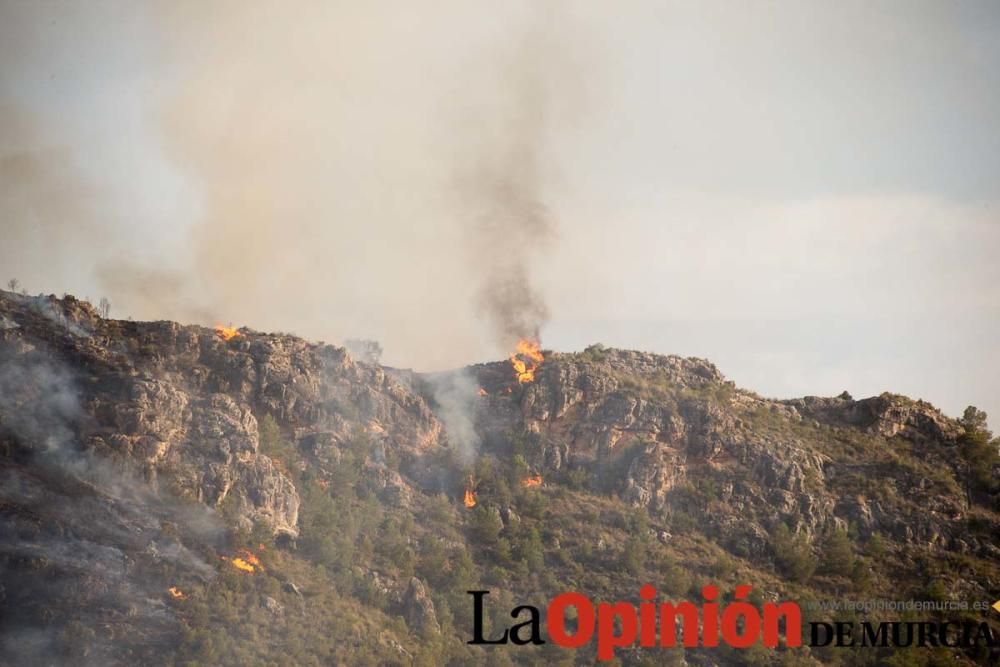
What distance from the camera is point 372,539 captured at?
600 ft

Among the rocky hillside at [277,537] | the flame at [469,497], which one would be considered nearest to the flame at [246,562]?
the rocky hillside at [277,537]

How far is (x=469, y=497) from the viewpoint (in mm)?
198375

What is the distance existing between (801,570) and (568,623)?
41.1m

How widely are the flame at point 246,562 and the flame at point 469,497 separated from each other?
42.5 m

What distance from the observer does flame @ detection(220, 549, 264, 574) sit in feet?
536

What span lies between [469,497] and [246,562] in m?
45.9

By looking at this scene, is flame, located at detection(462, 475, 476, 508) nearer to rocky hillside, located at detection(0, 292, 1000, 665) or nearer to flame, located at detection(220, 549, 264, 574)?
rocky hillside, located at detection(0, 292, 1000, 665)

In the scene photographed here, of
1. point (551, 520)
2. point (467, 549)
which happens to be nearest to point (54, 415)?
point (467, 549)

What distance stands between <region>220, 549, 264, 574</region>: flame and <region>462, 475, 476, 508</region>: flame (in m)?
42.5

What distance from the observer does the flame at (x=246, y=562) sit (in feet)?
536

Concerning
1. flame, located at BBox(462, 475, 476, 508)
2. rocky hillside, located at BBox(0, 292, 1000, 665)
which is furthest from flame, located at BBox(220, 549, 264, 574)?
flame, located at BBox(462, 475, 476, 508)

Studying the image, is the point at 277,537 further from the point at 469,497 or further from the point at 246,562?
the point at 469,497

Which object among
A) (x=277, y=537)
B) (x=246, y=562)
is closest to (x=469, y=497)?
(x=277, y=537)

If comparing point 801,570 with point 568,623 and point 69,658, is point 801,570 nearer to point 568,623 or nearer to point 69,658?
point 568,623
